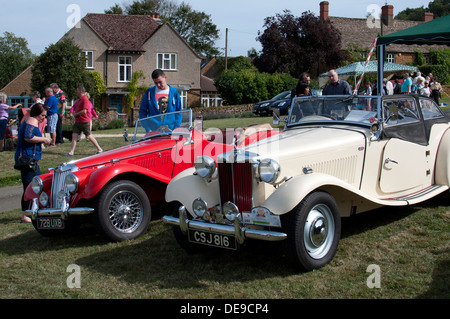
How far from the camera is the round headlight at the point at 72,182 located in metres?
5.56

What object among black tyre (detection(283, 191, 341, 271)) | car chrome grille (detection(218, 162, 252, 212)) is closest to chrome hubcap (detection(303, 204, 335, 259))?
black tyre (detection(283, 191, 341, 271))

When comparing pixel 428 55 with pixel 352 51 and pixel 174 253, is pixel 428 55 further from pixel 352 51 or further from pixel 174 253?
pixel 174 253

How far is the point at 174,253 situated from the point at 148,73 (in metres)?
35.9

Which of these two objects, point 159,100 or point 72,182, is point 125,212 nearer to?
point 72,182

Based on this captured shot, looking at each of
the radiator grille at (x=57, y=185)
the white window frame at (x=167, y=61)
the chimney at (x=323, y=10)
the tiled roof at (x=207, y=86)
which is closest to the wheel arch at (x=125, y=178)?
the radiator grille at (x=57, y=185)

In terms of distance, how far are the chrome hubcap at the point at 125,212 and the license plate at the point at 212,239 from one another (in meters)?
1.39

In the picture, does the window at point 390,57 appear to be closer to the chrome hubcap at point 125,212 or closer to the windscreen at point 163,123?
the windscreen at point 163,123

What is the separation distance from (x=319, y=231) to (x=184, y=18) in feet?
190

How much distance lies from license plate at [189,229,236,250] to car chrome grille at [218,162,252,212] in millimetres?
360

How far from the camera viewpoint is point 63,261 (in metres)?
5.08

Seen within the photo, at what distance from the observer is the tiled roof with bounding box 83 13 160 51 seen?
38.4 meters

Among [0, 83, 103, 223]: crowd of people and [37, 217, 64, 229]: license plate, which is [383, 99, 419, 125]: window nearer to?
[37, 217, 64, 229]: license plate

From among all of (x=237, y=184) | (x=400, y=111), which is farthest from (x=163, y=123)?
(x=400, y=111)
